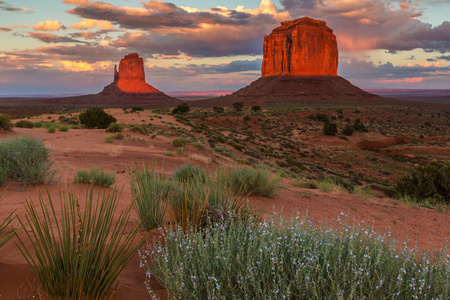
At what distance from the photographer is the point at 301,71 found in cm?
12062

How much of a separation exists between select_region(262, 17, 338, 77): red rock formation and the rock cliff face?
159ft

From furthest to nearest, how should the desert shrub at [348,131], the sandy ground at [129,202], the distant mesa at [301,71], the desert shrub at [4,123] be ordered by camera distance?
the distant mesa at [301,71], the desert shrub at [348,131], the desert shrub at [4,123], the sandy ground at [129,202]

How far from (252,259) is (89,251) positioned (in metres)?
1.43

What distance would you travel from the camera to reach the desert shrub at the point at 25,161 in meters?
7.08

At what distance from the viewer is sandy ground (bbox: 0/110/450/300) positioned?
3230 millimetres

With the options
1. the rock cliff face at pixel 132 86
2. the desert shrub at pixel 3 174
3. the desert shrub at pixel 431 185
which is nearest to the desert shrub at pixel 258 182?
the desert shrub at pixel 3 174

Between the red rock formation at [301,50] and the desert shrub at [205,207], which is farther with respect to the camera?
the red rock formation at [301,50]

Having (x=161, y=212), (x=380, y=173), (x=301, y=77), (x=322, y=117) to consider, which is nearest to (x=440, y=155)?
(x=380, y=173)

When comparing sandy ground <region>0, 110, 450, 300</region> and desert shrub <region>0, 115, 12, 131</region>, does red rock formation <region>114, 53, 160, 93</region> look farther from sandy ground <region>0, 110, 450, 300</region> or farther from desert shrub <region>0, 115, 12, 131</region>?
sandy ground <region>0, 110, 450, 300</region>

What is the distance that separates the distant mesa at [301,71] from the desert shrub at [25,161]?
90868 mm

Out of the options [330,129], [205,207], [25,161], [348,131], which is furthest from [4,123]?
[348,131]

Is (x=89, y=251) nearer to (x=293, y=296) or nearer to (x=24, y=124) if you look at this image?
(x=293, y=296)

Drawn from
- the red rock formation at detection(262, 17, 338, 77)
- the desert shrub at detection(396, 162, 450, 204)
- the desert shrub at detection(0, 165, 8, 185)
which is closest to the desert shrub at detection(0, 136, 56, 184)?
the desert shrub at detection(0, 165, 8, 185)

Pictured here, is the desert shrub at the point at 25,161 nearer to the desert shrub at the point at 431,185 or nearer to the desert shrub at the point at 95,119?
the desert shrub at the point at 431,185
